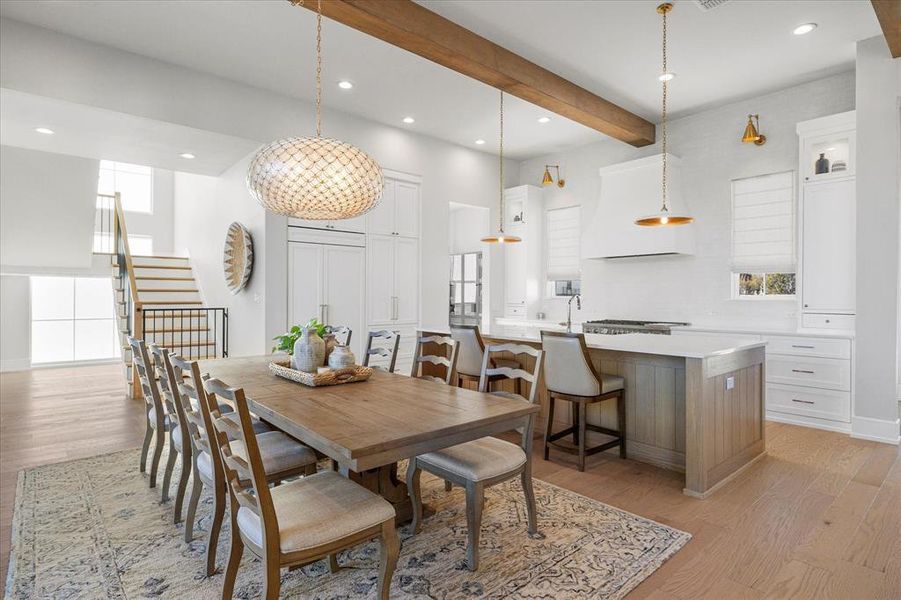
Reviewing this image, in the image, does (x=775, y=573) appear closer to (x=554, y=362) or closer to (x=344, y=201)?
(x=554, y=362)

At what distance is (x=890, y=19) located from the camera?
126 inches

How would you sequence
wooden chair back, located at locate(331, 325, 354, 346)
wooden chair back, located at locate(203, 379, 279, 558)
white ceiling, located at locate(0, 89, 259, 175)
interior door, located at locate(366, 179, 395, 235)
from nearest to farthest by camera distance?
1. wooden chair back, located at locate(203, 379, 279, 558)
2. wooden chair back, located at locate(331, 325, 354, 346)
3. white ceiling, located at locate(0, 89, 259, 175)
4. interior door, located at locate(366, 179, 395, 235)

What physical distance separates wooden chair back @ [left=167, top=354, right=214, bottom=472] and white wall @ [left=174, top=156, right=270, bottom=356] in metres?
3.03

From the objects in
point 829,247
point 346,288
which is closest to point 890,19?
point 829,247

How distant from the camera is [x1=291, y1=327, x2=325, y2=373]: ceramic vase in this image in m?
2.71

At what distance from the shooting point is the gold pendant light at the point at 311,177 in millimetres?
2461

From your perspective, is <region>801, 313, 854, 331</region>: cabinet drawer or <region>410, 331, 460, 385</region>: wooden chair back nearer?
<region>410, 331, 460, 385</region>: wooden chair back

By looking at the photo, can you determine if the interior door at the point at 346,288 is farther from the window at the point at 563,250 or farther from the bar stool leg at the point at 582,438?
the bar stool leg at the point at 582,438

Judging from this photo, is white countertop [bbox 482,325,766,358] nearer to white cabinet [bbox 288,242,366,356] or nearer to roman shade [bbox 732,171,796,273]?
roman shade [bbox 732,171,796,273]

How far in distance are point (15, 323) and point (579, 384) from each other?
8900mm

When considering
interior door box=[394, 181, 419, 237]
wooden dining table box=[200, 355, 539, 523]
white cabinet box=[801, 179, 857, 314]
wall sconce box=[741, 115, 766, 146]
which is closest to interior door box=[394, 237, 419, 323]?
interior door box=[394, 181, 419, 237]

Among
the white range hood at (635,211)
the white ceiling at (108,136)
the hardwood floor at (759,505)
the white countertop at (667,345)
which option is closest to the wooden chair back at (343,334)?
the white countertop at (667,345)

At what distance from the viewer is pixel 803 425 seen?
14.3 feet

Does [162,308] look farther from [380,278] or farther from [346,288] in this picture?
[380,278]
